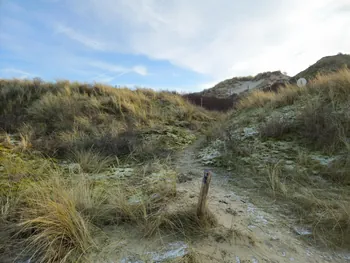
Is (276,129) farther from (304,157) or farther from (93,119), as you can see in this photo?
(93,119)

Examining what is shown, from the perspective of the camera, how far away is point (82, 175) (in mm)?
3162

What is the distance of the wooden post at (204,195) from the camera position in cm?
220

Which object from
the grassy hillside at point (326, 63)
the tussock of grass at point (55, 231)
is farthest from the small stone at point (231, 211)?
the grassy hillside at point (326, 63)

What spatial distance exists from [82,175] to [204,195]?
1851 mm

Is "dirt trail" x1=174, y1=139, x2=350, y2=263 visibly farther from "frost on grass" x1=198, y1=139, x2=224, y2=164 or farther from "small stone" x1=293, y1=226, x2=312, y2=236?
"frost on grass" x1=198, y1=139, x2=224, y2=164

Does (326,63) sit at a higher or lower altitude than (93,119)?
higher

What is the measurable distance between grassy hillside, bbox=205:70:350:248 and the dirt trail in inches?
9.9

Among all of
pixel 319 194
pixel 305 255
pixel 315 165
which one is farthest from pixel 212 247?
pixel 315 165

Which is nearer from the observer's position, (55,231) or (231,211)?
(55,231)

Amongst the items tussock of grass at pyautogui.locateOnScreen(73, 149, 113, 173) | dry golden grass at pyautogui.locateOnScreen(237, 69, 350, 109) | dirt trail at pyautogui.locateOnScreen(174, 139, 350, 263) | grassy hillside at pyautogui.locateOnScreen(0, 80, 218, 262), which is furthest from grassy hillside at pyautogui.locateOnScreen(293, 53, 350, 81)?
dirt trail at pyautogui.locateOnScreen(174, 139, 350, 263)

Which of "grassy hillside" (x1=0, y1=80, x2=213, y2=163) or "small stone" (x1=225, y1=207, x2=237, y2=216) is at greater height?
"grassy hillside" (x1=0, y1=80, x2=213, y2=163)

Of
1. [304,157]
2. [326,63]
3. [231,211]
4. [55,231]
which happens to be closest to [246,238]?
[231,211]

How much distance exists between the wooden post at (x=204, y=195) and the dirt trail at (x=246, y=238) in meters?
0.22

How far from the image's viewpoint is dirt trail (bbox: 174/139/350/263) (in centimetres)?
191
